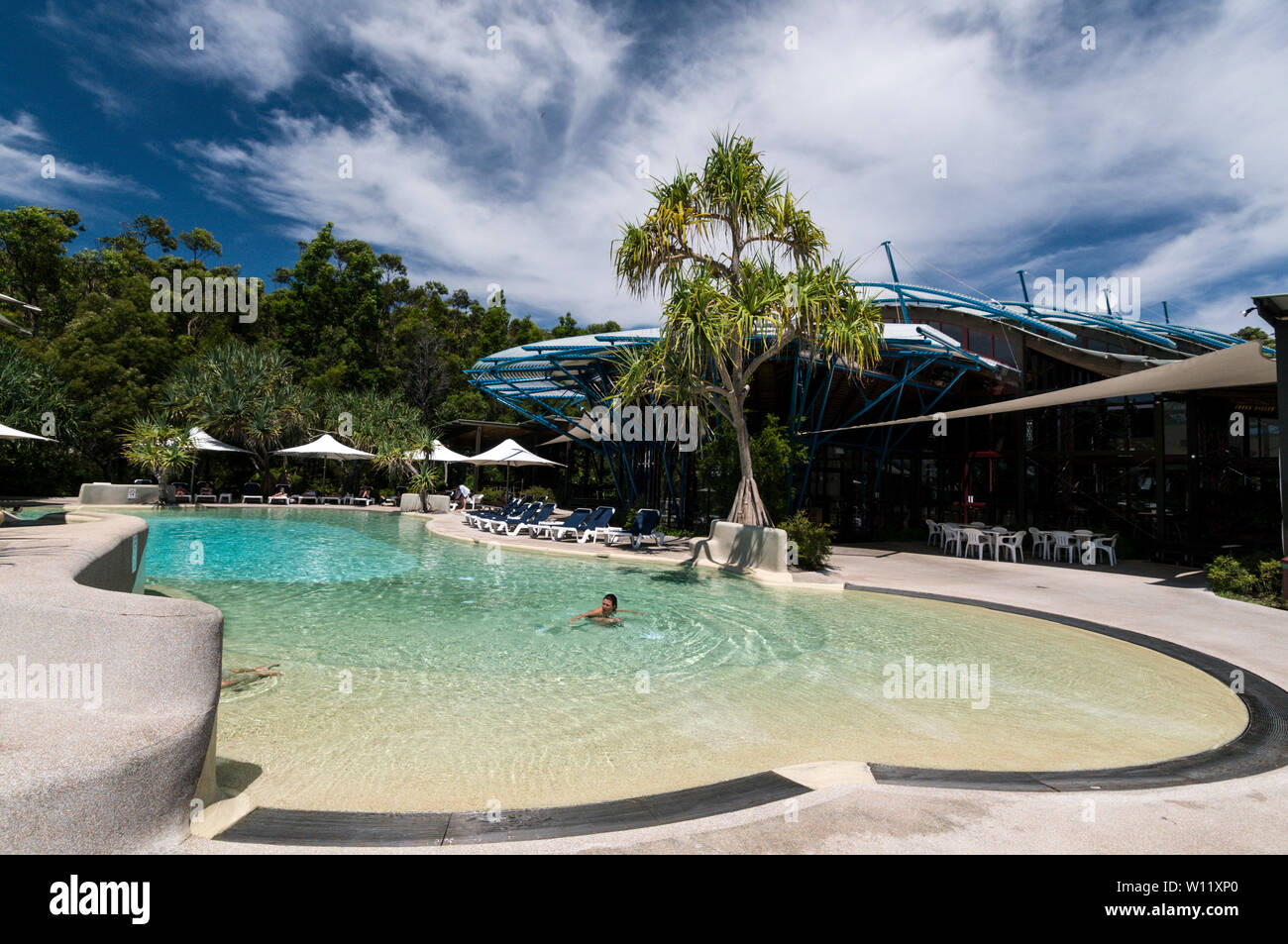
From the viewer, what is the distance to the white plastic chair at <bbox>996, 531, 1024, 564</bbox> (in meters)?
14.2

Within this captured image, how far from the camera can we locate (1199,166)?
14.8 m

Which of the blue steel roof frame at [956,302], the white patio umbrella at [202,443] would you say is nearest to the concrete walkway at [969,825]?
the blue steel roof frame at [956,302]

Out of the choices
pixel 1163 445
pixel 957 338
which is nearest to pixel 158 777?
pixel 1163 445

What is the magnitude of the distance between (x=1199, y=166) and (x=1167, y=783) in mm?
17568

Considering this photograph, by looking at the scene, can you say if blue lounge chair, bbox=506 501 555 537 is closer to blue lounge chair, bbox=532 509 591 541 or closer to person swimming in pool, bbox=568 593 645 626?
blue lounge chair, bbox=532 509 591 541

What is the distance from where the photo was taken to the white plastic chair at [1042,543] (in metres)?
14.8

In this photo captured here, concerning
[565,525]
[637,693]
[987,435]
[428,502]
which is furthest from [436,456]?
[637,693]

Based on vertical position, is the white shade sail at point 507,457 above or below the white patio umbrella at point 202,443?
below

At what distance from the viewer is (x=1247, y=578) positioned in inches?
371

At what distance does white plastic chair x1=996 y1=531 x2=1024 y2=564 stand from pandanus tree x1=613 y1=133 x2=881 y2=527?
5677 mm

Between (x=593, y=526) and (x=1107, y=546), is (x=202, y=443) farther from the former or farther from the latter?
(x=1107, y=546)

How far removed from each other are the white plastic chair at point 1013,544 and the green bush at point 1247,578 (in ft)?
13.5

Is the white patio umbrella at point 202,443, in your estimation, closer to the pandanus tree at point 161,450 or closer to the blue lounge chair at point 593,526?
the pandanus tree at point 161,450
